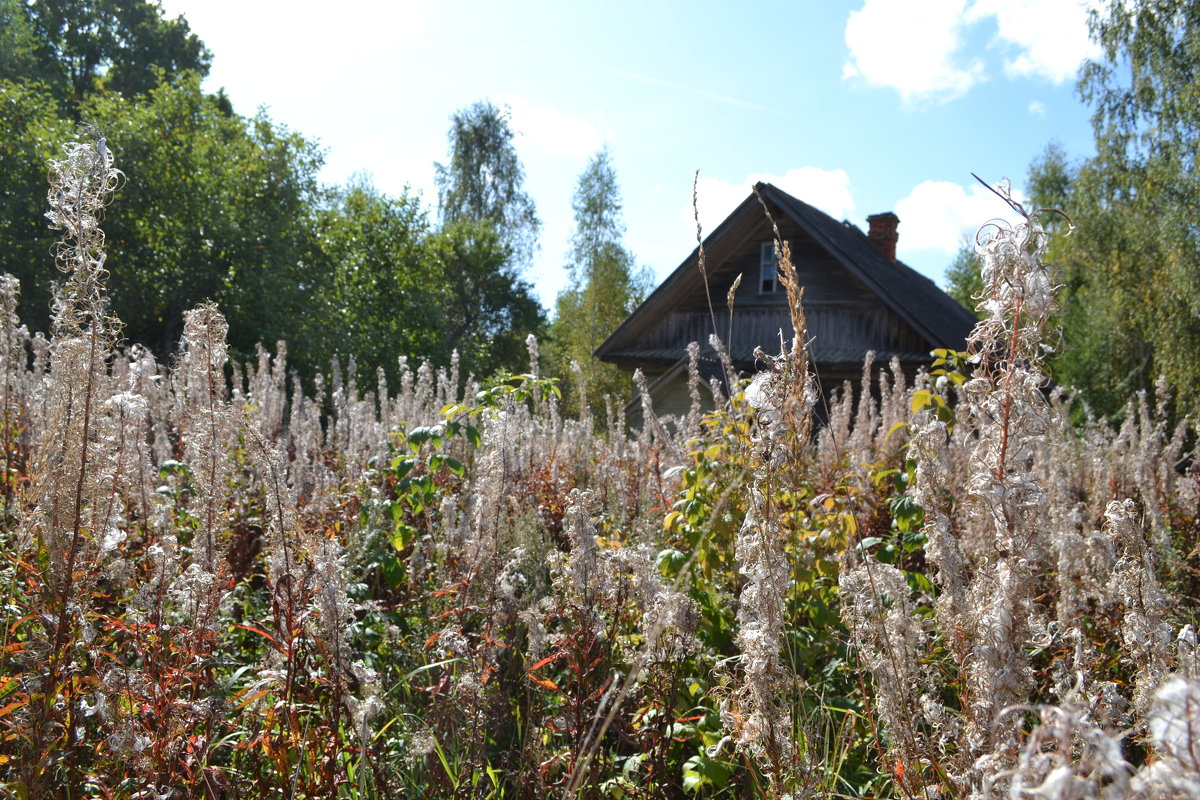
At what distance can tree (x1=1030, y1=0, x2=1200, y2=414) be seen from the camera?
17.9 m

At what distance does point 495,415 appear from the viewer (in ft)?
10.4

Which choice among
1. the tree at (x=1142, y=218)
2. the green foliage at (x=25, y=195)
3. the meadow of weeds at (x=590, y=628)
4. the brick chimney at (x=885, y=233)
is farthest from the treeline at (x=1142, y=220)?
the green foliage at (x=25, y=195)

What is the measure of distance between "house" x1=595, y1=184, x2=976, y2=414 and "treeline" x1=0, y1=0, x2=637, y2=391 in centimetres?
645

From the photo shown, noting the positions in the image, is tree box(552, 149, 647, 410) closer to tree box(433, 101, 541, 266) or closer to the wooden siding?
tree box(433, 101, 541, 266)

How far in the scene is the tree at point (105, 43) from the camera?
26500 mm

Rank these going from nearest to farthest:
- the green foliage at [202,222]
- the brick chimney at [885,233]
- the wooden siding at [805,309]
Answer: the wooden siding at [805,309] → the green foliage at [202,222] → the brick chimney at [885,233]

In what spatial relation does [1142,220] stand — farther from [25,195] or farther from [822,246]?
[25,195]

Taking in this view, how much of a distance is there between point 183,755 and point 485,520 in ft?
3.56

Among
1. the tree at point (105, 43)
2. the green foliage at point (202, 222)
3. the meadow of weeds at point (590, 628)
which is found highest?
the tree at point (105, 43)

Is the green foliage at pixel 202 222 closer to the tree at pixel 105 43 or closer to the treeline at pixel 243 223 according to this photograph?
the treeline at pixel 243 223

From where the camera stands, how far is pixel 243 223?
69.6ft

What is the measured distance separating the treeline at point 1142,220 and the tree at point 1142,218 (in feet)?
0.09

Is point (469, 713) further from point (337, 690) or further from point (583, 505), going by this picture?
point (583, 505)

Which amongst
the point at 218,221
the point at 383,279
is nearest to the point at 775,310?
the point at 218,221
